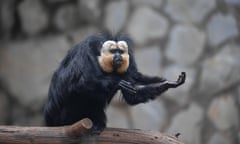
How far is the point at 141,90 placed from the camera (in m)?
3.51

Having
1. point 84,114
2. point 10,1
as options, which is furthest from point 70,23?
point 84,114

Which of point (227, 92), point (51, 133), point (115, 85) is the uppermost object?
point (115, 85)

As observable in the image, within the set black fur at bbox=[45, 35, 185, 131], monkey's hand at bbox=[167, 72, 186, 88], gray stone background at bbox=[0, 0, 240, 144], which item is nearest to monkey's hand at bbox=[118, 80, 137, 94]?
black fur at bbox=[45, 35, 185, 131]

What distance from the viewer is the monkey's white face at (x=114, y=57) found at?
346 centimetres

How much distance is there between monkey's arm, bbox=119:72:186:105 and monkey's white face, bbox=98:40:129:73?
0.30 ft

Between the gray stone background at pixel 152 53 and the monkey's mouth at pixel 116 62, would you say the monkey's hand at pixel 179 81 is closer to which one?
the monkey's mouth at pixel 116 62

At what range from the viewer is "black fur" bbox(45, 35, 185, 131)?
3.42 metres

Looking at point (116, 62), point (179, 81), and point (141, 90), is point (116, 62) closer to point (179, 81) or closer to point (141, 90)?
point (141, 90)

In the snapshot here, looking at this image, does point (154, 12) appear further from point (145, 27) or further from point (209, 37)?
point (209, 37)

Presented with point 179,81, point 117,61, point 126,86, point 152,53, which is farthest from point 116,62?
point 152,53

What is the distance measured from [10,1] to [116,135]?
8.05 ft

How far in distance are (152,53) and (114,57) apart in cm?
213

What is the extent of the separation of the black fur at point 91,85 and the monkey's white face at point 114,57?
3 cm

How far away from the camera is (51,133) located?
3.39 metres
